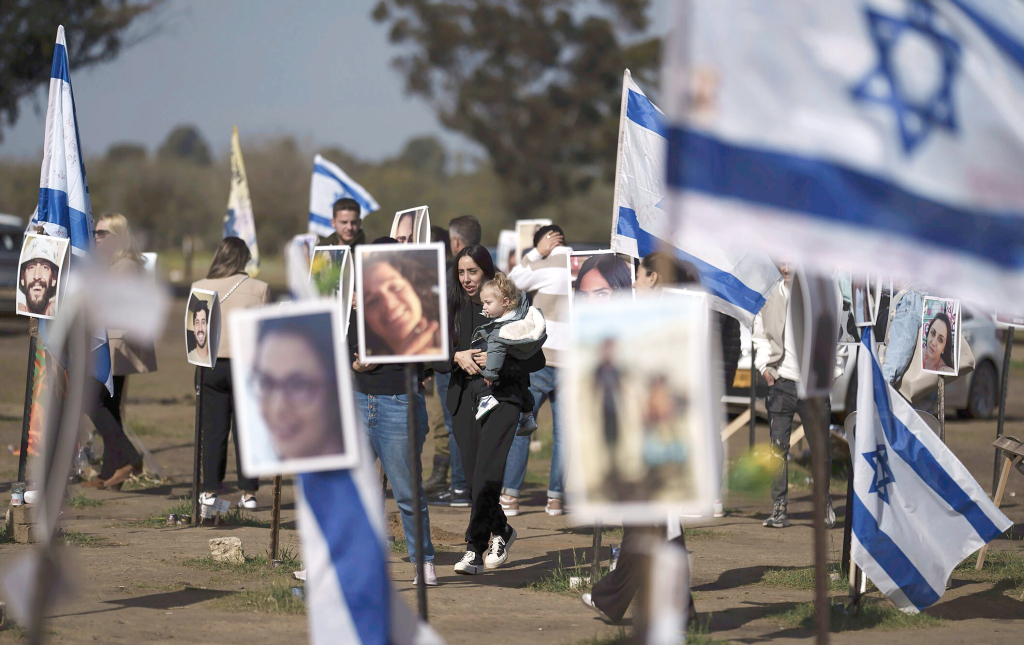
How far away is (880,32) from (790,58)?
0.29m

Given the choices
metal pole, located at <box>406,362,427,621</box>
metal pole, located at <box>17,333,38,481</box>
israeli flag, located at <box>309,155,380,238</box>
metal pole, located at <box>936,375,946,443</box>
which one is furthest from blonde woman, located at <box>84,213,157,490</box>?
metal pole, located at <box>936,375,946,443</box>

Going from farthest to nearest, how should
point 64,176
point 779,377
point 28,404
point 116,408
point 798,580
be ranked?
point 116,408 → point 779,377 → point 28,404 → point 64,176 → point 798,580

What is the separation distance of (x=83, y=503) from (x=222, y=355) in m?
1.55

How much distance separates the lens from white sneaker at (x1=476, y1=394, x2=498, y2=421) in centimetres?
639

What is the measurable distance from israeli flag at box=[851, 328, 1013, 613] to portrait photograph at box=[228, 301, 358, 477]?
268 cm

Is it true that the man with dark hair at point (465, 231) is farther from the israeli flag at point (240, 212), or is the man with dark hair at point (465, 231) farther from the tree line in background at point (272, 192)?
the tree line in background at point (272, 192)

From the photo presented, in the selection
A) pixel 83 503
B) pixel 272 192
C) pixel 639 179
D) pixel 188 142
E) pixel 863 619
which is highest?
pixel 188 142

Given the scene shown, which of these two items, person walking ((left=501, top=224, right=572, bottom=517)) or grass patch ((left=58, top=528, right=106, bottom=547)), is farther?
person walking ((left=501, top=224, right=572, bottom=517))

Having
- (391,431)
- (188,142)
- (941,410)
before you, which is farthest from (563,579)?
(188,142)

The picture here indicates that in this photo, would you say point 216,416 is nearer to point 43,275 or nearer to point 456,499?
point 43,275

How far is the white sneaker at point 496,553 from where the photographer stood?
21.2ft

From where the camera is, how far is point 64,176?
23.1 feet

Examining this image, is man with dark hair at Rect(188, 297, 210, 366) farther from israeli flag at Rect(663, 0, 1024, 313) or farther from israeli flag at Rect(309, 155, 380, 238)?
israeli flag at Rect(309, 155, 380, 238)

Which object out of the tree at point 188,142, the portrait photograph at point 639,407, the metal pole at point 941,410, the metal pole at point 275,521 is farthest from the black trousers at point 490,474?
the tree at point 188,142
